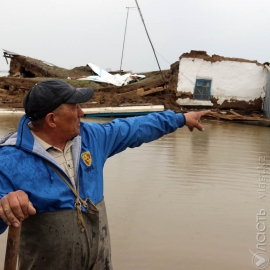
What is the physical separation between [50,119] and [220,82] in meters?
16.7

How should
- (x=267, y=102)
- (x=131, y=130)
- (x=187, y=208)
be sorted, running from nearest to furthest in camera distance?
(x=131, y=130) → (x=187, y=208) → (x=267, y=102)

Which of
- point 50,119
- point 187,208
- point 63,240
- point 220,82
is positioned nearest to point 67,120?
point 50,119

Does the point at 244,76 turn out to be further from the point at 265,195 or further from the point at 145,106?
the point at 265,195

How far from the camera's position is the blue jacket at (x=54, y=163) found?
1.68 m

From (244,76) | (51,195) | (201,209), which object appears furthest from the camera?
(244,76)

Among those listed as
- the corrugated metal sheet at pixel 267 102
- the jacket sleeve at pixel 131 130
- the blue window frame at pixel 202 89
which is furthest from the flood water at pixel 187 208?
the blue window frame at pixel 202 89

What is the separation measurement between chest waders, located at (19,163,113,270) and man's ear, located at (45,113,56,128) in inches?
9.4

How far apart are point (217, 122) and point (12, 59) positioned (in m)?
14.3

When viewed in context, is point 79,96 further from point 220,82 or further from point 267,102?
point 220,82

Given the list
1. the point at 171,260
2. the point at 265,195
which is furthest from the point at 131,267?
the point at 265,195

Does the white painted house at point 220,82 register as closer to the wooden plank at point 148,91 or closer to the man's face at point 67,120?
the wooden plank at point 148,91

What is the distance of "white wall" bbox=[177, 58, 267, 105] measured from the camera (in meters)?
17.6

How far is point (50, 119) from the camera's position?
1.85 m

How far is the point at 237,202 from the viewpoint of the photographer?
5.11m
